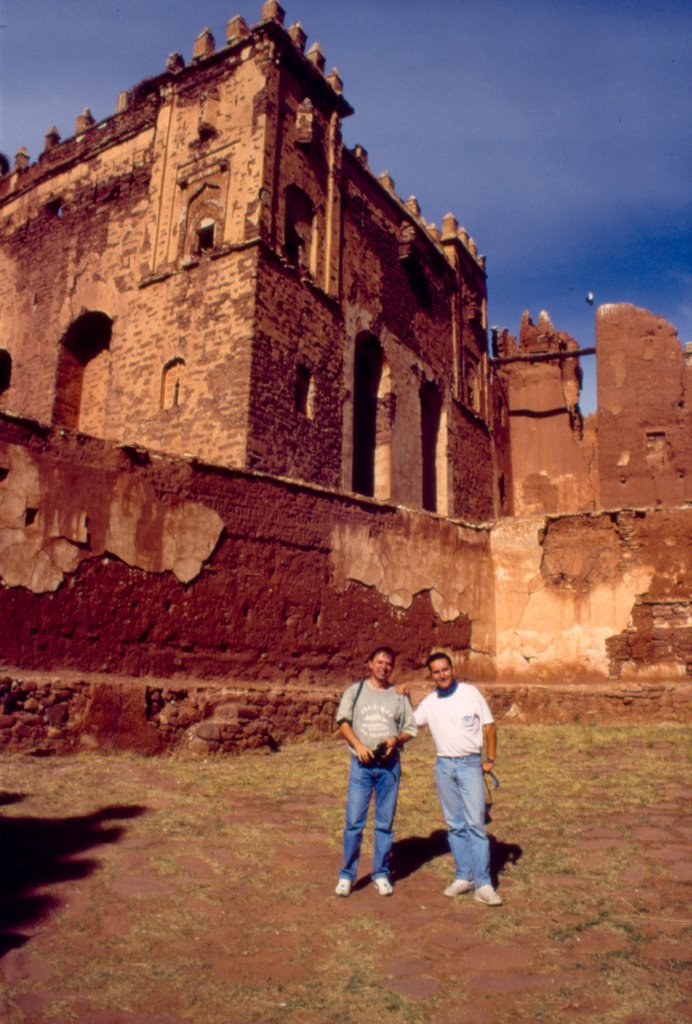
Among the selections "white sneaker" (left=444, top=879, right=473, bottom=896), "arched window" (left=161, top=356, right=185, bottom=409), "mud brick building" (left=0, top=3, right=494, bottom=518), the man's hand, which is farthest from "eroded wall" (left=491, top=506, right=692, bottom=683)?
the man's hand

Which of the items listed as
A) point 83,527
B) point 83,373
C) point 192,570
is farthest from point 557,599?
point 83,373

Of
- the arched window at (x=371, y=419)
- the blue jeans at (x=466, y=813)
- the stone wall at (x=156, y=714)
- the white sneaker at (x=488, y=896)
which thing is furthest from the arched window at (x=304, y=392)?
the white sneaker at (x=488, y=896)

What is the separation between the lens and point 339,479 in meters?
16.3

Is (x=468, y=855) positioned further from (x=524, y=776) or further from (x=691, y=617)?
(x=691, y=617)

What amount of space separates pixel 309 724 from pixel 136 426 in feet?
28.2

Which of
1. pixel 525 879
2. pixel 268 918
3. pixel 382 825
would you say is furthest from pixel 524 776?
pixel 268 918

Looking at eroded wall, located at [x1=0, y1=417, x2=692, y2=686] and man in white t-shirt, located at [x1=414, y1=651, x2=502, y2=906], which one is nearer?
man in white t-shirt, located at [x1=414, y1=651, x2=502, y2=906]

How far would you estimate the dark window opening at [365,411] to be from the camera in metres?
18.8

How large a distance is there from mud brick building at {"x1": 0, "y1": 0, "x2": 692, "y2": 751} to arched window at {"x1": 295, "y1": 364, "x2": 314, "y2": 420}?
3.0 inches

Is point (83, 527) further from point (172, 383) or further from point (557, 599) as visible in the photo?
point (172, 383)


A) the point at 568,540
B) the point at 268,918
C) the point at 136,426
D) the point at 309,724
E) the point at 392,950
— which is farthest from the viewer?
the point at 136,426

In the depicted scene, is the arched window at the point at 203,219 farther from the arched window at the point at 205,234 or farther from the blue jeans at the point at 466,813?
the blue jeans at the point at 466,813

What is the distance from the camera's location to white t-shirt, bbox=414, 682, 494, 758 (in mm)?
4402

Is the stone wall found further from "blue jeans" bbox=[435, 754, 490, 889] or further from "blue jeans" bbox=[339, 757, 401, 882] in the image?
"blue jeans" bbox=[435, 754, 490, 889]
